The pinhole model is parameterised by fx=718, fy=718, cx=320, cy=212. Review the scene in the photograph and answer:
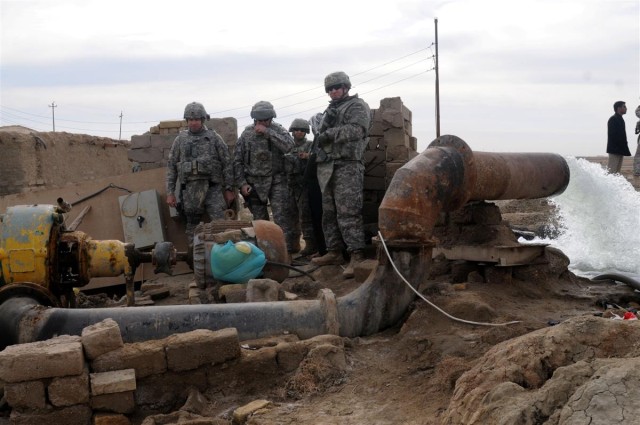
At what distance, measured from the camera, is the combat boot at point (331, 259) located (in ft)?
27.5

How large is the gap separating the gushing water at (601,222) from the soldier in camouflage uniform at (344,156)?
8.08 feet

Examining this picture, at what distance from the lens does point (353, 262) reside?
7.98 metres

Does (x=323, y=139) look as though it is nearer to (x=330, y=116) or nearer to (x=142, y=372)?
(x=330, y=116)

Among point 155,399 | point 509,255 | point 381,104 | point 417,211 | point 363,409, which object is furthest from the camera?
point 381,104

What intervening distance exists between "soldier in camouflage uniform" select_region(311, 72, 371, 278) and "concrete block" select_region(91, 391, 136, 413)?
3.82m

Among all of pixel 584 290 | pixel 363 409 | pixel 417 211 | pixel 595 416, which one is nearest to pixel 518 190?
pixel 584 290

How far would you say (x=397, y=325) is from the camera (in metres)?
5.83

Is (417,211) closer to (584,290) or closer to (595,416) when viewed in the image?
(584,290)

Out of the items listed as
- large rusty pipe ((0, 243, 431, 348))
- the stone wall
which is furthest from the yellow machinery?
the stone wall

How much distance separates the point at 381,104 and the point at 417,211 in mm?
3813

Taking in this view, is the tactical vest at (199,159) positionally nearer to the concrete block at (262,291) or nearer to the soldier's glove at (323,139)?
the soldier's glove at (323,139)

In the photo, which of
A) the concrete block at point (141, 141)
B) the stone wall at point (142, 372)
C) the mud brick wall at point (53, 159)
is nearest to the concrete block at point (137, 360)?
the stone wall at point (142, 372)

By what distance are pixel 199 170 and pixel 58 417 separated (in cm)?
532

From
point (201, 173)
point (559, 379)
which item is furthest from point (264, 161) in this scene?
point (559, 379)
